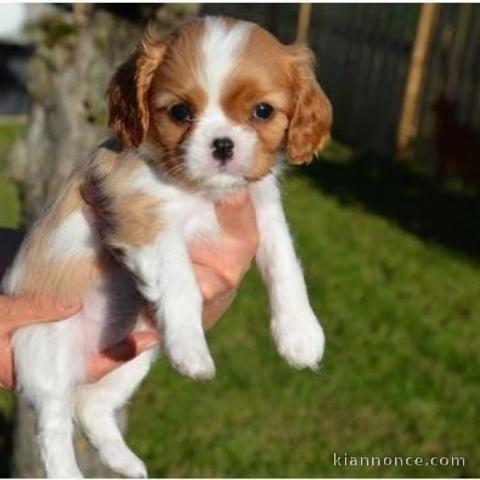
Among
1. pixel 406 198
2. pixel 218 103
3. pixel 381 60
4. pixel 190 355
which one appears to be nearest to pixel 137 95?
pixel 218 103

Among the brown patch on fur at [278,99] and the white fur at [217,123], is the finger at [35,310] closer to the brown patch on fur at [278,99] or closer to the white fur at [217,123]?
the white fur at [217,123]

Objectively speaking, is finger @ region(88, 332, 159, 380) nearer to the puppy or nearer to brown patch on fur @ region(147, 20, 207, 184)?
the puppy

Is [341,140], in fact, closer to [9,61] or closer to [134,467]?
[9,61]

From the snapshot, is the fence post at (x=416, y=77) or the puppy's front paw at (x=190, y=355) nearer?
the puppy's front paw at (x=190, y=355)

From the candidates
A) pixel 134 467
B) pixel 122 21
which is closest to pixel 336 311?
pixel 122 21

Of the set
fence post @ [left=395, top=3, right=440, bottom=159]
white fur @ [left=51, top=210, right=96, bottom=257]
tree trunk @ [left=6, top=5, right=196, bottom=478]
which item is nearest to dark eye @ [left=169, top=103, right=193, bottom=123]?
white fur @ [left=51, top=210, right=96, bottom=257]

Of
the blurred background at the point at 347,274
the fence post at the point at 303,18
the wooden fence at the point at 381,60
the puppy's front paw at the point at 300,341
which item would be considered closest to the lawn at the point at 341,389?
the blurred background at the point at 347,274
